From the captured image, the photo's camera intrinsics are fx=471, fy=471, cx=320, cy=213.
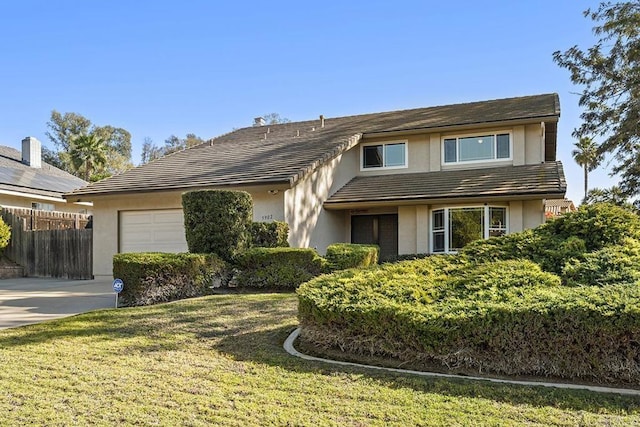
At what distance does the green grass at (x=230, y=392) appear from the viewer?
4.02 m

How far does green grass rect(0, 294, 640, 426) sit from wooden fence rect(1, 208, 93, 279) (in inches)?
428

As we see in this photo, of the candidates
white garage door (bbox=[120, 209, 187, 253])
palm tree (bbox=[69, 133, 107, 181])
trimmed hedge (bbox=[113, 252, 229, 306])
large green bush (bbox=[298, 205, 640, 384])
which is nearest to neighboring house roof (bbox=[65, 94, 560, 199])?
white garage door (bbox=[120, 209, 187, 253])

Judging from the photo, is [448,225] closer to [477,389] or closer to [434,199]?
[434,199]

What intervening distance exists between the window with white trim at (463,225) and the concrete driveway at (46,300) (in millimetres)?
10337

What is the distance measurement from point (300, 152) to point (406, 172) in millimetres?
4174

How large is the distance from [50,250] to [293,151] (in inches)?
383

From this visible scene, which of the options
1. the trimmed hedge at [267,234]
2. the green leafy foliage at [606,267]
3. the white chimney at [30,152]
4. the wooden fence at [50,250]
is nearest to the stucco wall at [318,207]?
the trimmed hedge at [267,234]

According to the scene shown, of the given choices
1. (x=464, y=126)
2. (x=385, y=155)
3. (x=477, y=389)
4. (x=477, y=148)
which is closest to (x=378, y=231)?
(x=385, y=155)

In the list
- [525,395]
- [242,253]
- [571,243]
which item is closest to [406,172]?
[242,253]

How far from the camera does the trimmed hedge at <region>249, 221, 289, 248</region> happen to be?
1286cm

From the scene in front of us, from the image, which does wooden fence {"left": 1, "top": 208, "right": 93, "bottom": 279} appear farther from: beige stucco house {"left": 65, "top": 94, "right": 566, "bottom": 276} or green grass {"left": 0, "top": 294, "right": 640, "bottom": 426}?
green grass {"left": 0, "top": 294, "right": 640, "bottom": 426}

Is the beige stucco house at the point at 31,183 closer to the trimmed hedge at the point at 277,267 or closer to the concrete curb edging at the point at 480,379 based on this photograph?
the trimmed hedge at the point at 277,267

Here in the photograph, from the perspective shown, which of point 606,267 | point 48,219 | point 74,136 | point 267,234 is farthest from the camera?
point 74,136

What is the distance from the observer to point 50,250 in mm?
17453
